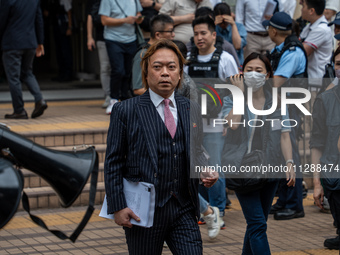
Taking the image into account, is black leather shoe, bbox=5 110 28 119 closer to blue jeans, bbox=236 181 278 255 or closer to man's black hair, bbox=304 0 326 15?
man's black hair, bbox=304 0 326 15

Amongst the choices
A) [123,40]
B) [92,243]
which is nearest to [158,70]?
[92,243]

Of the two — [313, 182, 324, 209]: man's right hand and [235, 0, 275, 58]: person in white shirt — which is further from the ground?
[235, 0, 275, 58]: person in white shirt

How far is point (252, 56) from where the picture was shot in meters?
5.54

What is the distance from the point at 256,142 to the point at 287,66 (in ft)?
7.31

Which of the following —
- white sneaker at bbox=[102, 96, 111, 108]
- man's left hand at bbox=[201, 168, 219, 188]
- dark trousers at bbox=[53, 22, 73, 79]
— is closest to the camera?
man's left hand at bbox=[201, 168, 219, 188]

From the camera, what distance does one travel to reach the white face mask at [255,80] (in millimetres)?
5375

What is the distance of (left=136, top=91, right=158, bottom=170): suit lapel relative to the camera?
407cm

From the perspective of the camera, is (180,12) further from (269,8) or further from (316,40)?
(316,40)

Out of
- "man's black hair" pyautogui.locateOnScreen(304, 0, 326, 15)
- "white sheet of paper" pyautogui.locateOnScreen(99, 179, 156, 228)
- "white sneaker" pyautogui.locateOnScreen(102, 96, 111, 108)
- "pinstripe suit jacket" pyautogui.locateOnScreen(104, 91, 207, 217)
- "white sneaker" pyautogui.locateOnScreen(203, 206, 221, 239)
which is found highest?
"man's black hair" pyautogui.locateOnScreen(304, 0, 326, 15)

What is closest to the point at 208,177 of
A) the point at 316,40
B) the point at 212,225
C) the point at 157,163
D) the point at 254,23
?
the point at 157,163

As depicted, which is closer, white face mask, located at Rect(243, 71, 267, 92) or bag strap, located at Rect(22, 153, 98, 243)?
bag strap, located at Rect(22, 153, 98, 243)

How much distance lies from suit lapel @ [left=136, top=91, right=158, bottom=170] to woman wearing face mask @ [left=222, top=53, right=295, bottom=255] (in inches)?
49.5

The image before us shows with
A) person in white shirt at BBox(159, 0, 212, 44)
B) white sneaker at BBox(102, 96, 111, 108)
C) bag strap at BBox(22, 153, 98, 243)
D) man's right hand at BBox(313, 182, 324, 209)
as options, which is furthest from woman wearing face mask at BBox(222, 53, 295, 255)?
white sneaker at BBox(102, 96, 111, 108)

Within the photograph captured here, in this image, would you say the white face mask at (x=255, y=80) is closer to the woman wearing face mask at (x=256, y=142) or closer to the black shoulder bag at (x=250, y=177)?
the woman wearing face mask at (x=256, y=142)
